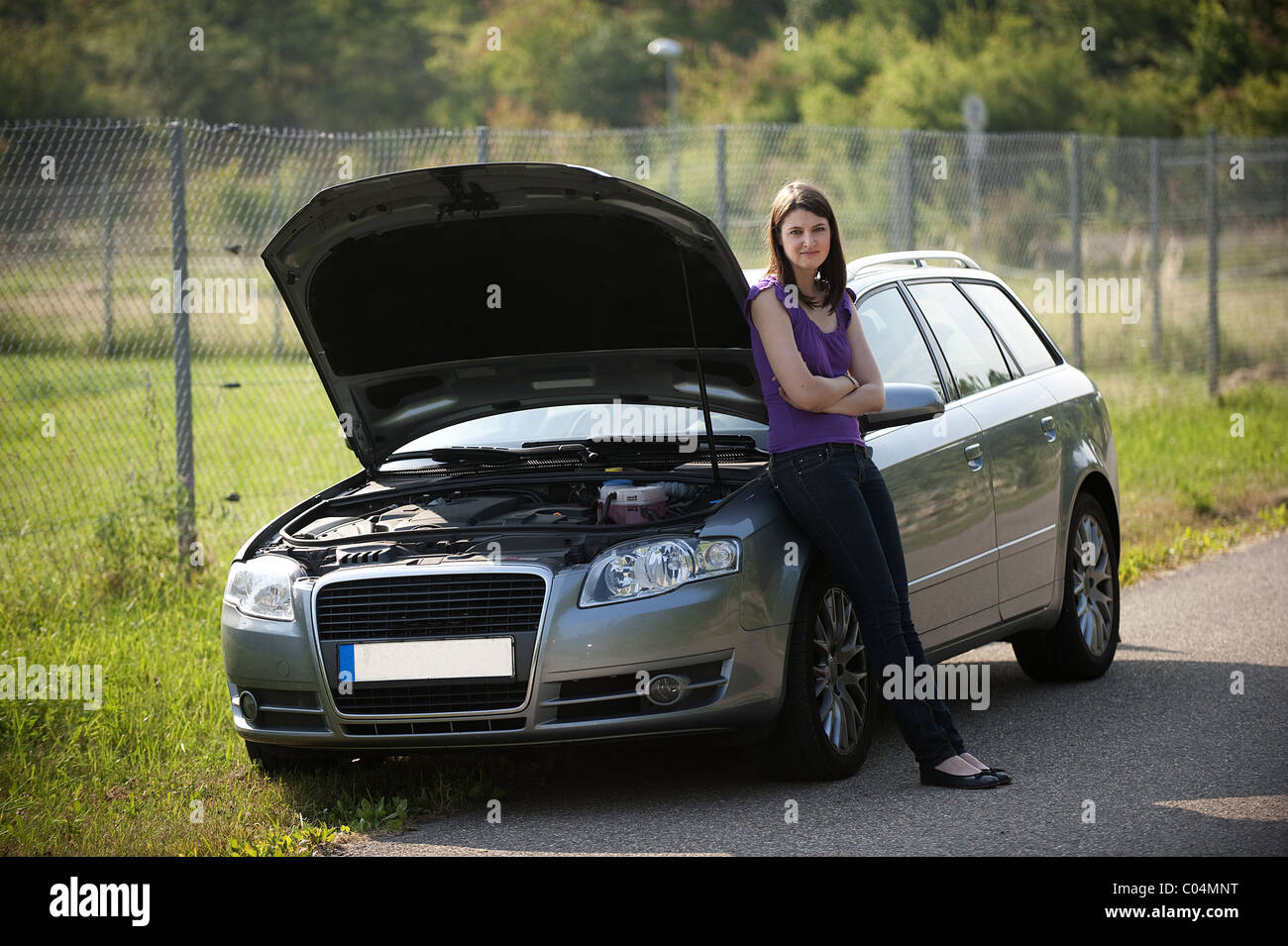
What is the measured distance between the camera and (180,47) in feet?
220

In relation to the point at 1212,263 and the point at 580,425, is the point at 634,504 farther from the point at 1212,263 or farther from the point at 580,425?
the point at 1212,263

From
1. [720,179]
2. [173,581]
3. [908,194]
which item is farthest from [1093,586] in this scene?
[908,194]

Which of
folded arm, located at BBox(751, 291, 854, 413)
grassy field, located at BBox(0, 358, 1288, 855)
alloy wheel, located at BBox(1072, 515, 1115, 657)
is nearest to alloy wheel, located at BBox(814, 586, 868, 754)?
folded arm, located at BBox(751, 291, 854, 413)

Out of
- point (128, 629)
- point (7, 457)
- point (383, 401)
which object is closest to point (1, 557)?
point (7, 457)

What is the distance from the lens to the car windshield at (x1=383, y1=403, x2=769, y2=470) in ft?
21.0

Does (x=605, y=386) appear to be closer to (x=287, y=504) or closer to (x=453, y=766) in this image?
(x=453, y=766)

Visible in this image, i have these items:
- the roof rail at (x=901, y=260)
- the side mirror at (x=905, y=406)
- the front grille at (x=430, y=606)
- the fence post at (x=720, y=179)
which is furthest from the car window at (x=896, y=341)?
the fence post at (x=720, y=179)

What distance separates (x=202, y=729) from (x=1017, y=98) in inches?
1782

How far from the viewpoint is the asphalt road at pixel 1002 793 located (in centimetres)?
502

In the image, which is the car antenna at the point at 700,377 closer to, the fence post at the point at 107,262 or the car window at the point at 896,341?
the car window at the point at 896,341

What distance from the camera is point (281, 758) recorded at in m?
5.91

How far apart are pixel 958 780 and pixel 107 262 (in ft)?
19.1

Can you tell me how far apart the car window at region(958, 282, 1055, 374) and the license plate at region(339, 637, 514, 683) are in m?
3.15
